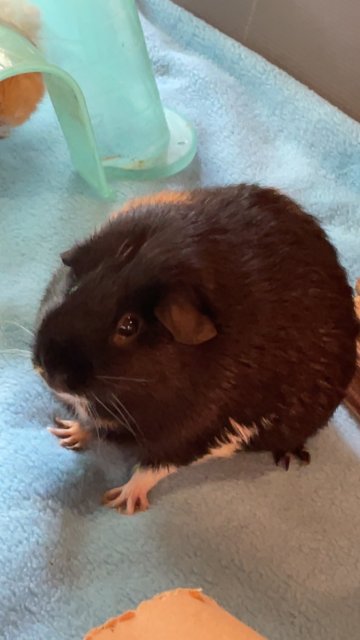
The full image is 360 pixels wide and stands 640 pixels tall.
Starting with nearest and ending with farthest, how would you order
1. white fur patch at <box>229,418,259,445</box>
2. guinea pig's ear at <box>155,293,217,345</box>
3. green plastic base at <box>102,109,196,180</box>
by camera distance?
1. guinea pig's ear at <box>155,293,217,345</box>
2. white fur patch at <box>229,418,259,445</box>
3. green plastic base at <box>102,109,196,180</box>

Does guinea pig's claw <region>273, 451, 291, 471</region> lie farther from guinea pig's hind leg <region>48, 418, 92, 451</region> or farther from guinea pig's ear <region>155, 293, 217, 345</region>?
guinea pig's ear <region>155, 293, 217, 345</region>

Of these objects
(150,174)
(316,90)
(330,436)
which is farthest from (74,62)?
(330,436)

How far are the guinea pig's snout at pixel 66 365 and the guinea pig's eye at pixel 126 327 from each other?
0.15 feet

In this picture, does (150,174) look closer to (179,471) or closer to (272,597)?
(179,471)

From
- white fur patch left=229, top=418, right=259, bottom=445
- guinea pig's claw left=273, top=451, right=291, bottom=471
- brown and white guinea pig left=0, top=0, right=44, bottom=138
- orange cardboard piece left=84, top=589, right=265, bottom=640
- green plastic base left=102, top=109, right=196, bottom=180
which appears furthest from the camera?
green plastic base left=102, top=109, right=196, bottom=180

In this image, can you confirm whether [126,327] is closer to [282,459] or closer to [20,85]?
[282,459]

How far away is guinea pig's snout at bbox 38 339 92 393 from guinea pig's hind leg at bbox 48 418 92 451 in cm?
32

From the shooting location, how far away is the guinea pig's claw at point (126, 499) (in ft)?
4.20

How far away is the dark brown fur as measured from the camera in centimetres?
101

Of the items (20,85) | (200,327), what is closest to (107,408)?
(200,327)

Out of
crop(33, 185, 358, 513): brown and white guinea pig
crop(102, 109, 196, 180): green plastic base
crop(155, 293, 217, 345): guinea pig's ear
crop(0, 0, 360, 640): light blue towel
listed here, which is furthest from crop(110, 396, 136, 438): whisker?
crop(102, 109, 196, 180): green plastic base

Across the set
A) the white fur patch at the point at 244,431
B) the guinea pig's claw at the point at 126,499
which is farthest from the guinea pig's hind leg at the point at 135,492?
the white fur patch at the point at 244,431

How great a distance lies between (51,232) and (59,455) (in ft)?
1.61

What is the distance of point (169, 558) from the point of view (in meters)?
1.27
